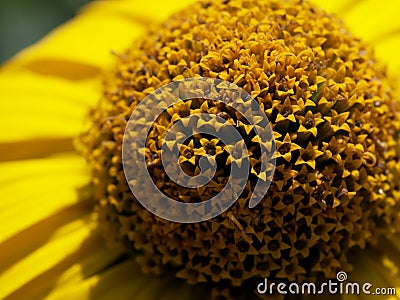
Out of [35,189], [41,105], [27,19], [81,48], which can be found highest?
[27,19]

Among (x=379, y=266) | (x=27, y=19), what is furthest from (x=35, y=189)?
(x=27, y=19)

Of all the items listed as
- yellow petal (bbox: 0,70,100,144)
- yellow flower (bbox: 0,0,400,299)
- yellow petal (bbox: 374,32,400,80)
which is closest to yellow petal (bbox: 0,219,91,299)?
yellow flower (bbox: 0,0,400,299)

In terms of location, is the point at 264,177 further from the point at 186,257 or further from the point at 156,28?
the point at 156,28

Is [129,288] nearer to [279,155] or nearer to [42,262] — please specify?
[42,262]

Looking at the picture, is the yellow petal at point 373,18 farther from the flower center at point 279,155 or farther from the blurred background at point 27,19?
the blurred background at point 27,19

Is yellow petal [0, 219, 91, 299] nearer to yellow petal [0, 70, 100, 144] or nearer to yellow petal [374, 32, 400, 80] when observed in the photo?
yellow petal [0, 70, 100, 144]

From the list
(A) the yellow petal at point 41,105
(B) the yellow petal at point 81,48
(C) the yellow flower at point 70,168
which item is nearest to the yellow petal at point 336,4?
(C) the yellow flower at point 70,168

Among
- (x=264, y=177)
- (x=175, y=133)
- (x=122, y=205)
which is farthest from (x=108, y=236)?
(x=264, y=177)
